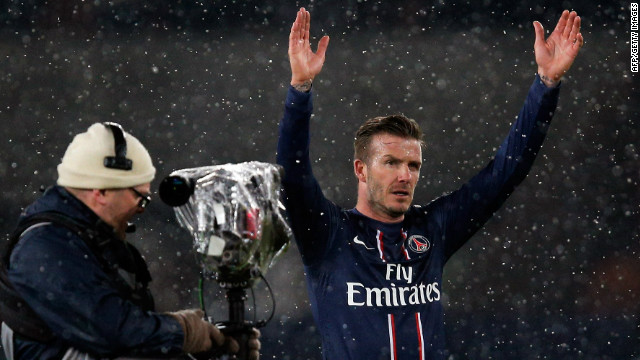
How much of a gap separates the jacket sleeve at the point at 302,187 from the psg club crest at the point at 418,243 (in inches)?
10.7

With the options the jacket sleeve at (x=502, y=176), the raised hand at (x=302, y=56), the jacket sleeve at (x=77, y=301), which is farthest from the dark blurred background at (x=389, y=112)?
the jacket sleeve at (x=77, y=301)

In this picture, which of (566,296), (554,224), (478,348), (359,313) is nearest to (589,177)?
(554,224)

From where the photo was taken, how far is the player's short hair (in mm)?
2828

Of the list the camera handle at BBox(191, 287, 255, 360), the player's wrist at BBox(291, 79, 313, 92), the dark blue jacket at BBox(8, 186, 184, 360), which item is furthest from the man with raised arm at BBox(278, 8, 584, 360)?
the dark blue jacket at BBox(8, 186, 184, 360)

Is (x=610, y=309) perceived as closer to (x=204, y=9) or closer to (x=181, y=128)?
(x=181, y=128)

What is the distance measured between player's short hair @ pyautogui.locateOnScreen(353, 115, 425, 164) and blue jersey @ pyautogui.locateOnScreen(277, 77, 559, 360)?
22 cm

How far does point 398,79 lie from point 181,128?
6.23 feet

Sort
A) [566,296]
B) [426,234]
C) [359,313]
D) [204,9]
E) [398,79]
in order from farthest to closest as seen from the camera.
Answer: [204,9] < [398,79] < [566,296] < [426,234] < [359,313]

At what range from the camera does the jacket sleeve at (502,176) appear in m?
2.82

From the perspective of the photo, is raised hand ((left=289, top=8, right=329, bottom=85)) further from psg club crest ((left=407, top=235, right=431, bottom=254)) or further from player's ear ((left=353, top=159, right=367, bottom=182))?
psg club crest ((left=407, top=235, right=431, bottom=254))

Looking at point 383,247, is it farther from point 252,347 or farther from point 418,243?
point 252,347

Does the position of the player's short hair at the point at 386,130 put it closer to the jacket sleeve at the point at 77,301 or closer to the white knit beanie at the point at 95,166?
the white knit beanie at the point at 95,166

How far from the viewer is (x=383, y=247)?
2746 millimetres

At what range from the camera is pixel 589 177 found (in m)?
6.55
